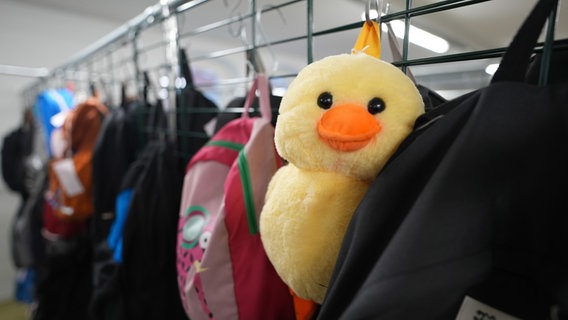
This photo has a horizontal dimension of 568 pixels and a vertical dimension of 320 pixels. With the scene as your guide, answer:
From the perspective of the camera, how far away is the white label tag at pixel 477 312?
238 mm

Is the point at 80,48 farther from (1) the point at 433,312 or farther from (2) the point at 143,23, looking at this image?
(1) the point at 433,312

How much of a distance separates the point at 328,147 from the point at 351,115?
0.12 ft

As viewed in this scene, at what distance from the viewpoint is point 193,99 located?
79cm

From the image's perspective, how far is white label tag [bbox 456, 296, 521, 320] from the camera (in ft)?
0.78

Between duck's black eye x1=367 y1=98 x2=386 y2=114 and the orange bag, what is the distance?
3.41 feet

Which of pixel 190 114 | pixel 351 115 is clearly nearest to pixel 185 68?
pixel 190 114

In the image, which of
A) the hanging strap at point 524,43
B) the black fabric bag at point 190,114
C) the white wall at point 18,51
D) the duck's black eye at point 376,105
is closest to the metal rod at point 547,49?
the hanging strap at point 524,43

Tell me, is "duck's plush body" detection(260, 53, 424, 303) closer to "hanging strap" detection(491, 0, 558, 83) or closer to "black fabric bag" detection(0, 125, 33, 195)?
"hanging strap" detection(491, 0, 558, 83)

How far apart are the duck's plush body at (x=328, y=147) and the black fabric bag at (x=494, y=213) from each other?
0.05m

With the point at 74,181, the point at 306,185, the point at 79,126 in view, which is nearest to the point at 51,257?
the point at 74,181

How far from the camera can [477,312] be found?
9.7 inches

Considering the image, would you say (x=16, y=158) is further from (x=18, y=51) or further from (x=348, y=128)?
(x=348, y=128)

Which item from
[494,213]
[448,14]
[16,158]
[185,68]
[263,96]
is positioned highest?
[448,14]

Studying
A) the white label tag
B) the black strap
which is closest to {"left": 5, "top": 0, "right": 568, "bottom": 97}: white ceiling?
the black strap
